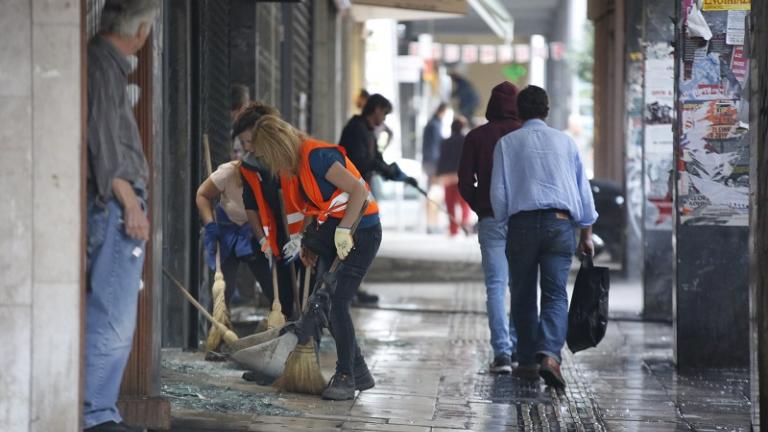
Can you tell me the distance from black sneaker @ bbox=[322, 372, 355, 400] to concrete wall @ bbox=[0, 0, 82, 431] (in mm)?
2243

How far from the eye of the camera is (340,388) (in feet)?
25.3

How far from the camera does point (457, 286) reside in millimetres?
14867

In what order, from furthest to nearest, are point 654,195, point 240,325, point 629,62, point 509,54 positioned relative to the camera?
1. point 509,54
2. point 629,62
3. point 654,195
4. point 240,325

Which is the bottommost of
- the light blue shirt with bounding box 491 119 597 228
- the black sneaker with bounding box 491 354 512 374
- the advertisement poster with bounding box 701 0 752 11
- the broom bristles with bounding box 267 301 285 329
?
the black sneaker with bounding box 491 354 512 374

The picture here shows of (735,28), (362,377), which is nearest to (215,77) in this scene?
(362,377)

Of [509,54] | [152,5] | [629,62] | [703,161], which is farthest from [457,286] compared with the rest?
[509,54]

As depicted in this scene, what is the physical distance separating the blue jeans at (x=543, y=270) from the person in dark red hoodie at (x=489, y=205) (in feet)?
1.25

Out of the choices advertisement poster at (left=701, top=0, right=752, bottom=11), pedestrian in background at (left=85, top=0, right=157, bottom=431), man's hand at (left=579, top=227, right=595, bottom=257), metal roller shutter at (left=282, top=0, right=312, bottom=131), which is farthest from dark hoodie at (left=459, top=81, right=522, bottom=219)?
metal roller shutter at (left=282, top=0, right=312, bottom=131)

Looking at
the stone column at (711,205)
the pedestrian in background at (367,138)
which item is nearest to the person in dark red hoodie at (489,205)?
the stone column at (711,205)

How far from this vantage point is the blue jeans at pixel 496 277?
9.05 meters

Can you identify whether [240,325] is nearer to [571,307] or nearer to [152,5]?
[571,307]

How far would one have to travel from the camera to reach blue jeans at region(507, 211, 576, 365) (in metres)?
8.40

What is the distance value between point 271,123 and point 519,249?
6.02 feet

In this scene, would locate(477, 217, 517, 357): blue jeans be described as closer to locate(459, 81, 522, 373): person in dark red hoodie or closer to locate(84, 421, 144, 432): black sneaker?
locate(459, 81, 522, 373): person in dark red hoodie
